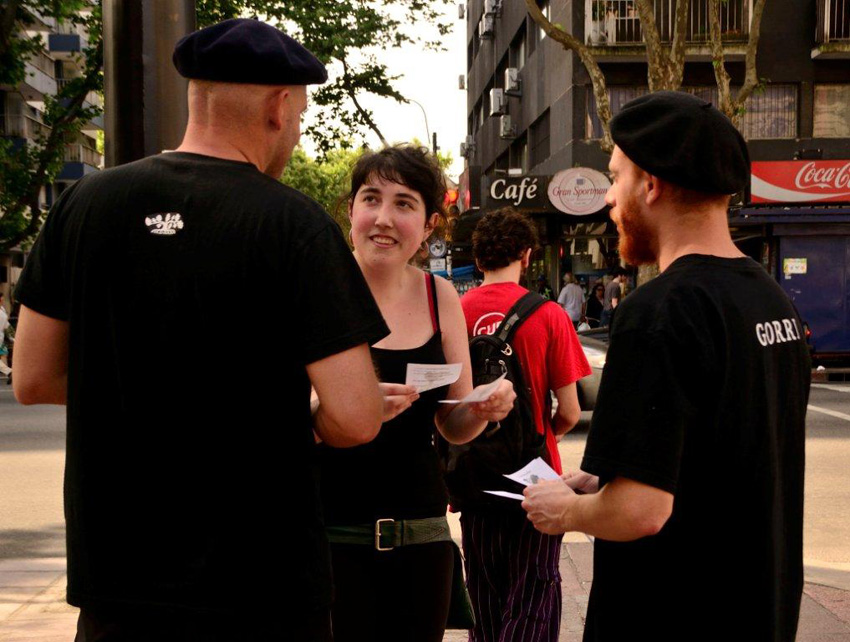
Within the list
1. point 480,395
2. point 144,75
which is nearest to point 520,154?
point 144,75

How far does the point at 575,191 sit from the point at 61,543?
17797 millimetres

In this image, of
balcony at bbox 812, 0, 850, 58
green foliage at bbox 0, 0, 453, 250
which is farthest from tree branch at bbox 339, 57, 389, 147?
balcony at bbox 812, 0, 850, 58

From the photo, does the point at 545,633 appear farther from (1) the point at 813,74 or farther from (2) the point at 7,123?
(2) the point at 7,123

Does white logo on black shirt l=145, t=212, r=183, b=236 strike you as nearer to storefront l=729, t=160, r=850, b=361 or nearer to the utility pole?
the utility pole

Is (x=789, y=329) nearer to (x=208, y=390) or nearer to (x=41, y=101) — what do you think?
(x=208, y=390)

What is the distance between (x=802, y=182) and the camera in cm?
2120

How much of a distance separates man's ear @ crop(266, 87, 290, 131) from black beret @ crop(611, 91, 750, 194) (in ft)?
2.06

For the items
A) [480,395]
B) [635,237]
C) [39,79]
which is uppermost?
[39,79]

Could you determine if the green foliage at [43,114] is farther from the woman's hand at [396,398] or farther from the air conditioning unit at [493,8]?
the air conditioning unit at [493,8]

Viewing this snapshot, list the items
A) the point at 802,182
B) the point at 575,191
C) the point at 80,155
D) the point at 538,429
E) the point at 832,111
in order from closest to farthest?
1. the point at 538,429
2. the point at 802,182
3. the point at 575,191
4. the point at 832,111
5. the point at 80,155

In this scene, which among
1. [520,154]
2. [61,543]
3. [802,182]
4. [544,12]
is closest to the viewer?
[61,543]

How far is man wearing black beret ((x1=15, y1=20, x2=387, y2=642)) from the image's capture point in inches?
73.2

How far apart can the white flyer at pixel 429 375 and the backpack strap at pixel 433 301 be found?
328mm

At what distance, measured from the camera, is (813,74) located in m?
27.3
